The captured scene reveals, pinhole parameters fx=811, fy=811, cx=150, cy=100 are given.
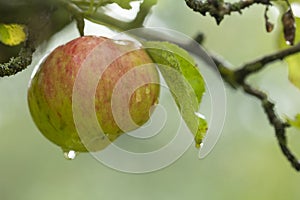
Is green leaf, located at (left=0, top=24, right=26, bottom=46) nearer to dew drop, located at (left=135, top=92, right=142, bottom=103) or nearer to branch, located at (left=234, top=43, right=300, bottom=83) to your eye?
dew drop, located at (left=135, top=92, right=142, bottom=103)

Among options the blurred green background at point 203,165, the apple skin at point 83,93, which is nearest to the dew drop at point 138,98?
the apple skin at point 83,93

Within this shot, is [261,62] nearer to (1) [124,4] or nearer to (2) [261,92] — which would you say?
(2) [261,92]

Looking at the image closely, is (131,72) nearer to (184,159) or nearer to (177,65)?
(177,65)

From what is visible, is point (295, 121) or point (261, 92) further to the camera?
point (295, 121)

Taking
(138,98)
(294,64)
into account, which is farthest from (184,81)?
(294,64)

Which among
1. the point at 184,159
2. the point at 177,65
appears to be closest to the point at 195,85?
the point at 177,65

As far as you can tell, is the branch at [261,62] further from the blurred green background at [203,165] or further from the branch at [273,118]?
the blurred green background at [203,165]
